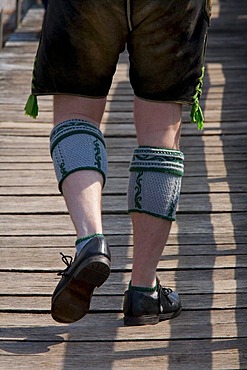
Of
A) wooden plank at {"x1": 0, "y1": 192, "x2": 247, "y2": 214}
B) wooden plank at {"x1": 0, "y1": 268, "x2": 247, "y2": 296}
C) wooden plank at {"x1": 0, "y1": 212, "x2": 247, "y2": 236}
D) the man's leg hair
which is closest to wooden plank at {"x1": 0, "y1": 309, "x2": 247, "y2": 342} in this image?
wooden plank at {"x1": 0, "y1": 268, "x2": 247, "y2": 296}

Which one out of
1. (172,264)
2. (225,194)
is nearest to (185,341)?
(172,264)

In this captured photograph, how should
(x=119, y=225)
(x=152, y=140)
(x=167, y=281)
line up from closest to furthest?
(x=152, y=140) < (x=167, y=281) < (x=119, y=225)

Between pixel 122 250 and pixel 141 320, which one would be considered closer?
pixel 141 320

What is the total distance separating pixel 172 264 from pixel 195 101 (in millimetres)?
752

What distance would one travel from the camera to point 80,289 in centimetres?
245

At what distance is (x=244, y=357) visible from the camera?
2.58m

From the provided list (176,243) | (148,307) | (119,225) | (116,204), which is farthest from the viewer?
(116,204)

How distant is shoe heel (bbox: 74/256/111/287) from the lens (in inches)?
94.0

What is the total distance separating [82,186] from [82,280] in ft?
0.80

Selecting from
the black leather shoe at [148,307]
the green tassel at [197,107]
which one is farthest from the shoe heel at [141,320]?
the green tassel at [197,107]

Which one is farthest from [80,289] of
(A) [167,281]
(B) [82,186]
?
(A) [167,281]

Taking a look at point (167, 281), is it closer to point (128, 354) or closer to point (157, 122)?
point (128, 354)

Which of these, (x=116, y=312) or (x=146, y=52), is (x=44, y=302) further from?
(x=146, y=52)

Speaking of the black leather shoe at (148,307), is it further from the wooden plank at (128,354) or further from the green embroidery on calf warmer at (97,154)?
the green embroidery on calf warmer at (97,154)
